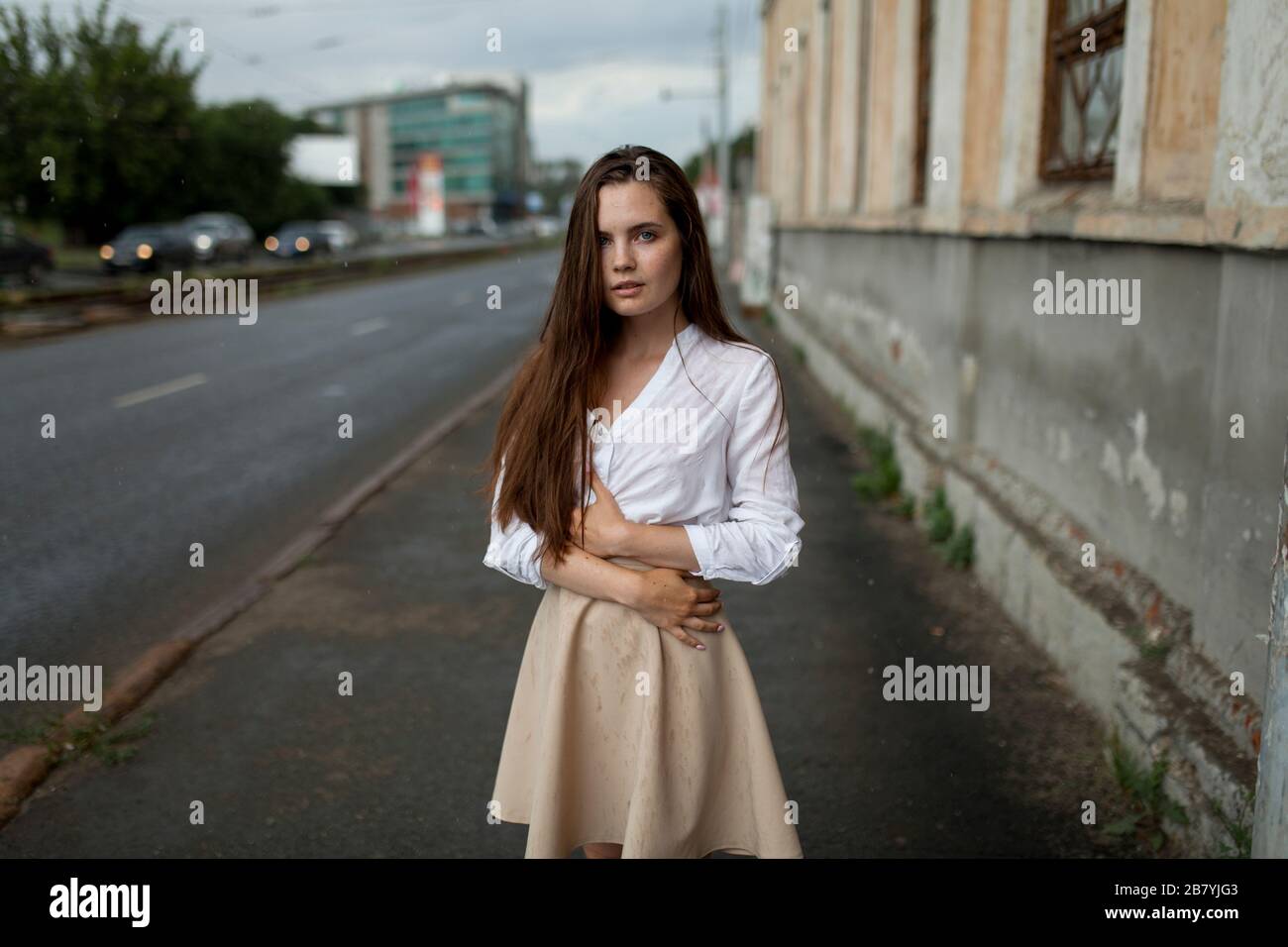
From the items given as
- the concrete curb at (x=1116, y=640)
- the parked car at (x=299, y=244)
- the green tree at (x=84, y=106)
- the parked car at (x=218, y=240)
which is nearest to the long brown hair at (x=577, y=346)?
the concrete curb at (x=1116, y=640)

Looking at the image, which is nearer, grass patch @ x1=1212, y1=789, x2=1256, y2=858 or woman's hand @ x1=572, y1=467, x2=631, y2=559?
woman's hand @ x1=572, y1=467, x2=631, y2=559

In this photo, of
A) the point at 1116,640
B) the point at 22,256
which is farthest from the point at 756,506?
the point at 22,256

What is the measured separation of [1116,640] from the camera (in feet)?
14.0

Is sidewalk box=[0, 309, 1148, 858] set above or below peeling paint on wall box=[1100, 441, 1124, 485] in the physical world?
below

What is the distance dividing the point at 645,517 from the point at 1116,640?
8.71 feet

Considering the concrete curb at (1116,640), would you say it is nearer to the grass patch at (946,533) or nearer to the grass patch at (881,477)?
the grass patch at (946,533)

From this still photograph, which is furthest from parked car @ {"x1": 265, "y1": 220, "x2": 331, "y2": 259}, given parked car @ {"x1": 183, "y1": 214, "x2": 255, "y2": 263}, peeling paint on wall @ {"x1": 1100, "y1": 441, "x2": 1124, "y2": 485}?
peeling paint on wall @ {"x1": 1100, "y1": 441, "x2": 1124, "y2": 485}

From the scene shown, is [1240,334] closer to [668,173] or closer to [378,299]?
[668,173]

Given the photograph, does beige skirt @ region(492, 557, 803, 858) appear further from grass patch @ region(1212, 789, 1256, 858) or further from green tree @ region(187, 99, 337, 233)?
green tree @ region(187, 99, 337, 233)

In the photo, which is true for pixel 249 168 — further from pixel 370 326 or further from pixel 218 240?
pixel 370 326

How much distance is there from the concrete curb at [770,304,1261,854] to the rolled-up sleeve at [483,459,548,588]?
2.06m

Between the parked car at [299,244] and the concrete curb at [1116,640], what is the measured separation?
144 feet

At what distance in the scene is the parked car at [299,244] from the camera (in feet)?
157

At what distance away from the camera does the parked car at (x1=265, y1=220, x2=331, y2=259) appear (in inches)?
1886
